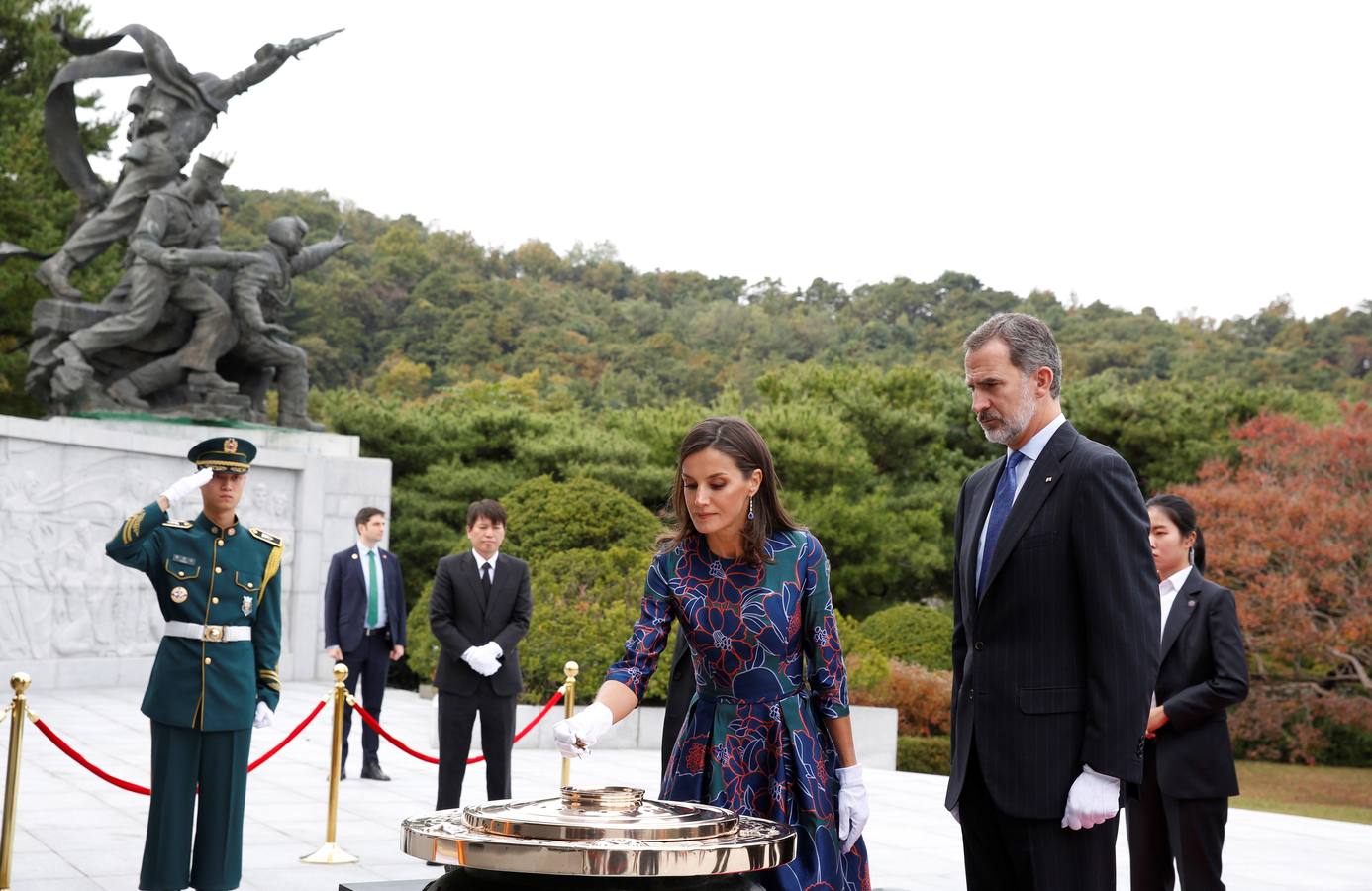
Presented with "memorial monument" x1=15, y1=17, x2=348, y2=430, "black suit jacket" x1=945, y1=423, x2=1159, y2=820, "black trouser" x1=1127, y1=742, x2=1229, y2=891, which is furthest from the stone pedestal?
"black suit jacket" x1=945, y1=423, x2=1159, y2=820

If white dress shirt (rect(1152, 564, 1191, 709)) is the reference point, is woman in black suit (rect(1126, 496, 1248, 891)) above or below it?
below

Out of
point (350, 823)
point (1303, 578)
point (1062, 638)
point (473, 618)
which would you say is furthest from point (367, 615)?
point (1303, 578)

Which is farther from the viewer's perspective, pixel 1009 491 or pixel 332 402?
pixel 332 402

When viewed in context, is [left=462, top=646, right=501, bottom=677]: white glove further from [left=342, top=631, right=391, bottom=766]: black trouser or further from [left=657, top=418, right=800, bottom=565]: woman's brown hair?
[left=657, top=418, right=800, bottom=565]: woman's brown hair

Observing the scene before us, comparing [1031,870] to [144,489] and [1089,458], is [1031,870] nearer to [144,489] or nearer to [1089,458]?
[1089,458]

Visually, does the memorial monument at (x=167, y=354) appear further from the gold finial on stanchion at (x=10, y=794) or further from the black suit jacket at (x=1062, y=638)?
the black suit jacket at (x=1062, y=638)

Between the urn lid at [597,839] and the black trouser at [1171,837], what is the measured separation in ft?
7.71

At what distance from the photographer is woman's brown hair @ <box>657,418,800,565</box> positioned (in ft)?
9.77

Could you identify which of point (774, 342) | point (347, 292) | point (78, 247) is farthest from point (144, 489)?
point (774, 342)

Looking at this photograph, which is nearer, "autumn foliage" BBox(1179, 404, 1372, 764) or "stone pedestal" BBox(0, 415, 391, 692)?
"stone pedestal" BBox(0, 415, 391, 692)

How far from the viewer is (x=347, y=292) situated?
34.2m

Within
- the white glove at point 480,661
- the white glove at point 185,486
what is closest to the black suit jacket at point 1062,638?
the white glove at point 185,486

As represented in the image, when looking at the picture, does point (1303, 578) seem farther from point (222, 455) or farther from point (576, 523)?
point (222, 455)

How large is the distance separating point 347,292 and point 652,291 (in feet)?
44.6
